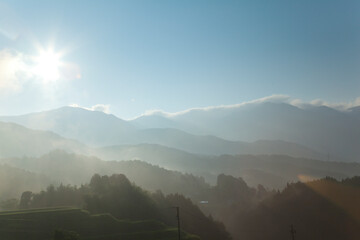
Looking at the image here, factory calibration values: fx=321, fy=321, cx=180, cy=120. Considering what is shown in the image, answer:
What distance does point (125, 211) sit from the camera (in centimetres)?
10762

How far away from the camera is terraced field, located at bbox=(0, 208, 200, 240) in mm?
69000

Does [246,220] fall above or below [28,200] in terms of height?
below

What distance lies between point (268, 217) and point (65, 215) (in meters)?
116

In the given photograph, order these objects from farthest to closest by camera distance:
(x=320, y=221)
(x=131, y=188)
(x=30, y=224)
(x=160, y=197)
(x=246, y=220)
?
(x=246, y=220) → (x=320, y=221) → (x=160, y=197) → (x=131, y=188) → (x=30, y=224)

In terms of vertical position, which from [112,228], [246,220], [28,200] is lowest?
[246,220]

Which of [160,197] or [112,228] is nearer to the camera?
[112,228]

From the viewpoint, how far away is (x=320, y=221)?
14300 cm

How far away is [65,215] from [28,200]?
57.3 m

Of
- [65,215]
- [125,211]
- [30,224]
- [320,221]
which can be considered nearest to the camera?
[30,224]

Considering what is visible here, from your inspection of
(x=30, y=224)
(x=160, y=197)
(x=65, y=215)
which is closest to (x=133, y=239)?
(x=65, y=215)

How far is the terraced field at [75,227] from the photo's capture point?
226ft

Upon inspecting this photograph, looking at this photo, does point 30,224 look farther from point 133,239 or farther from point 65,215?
point 133,239

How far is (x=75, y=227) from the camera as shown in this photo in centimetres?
7394

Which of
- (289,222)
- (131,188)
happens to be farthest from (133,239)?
(289,222)
